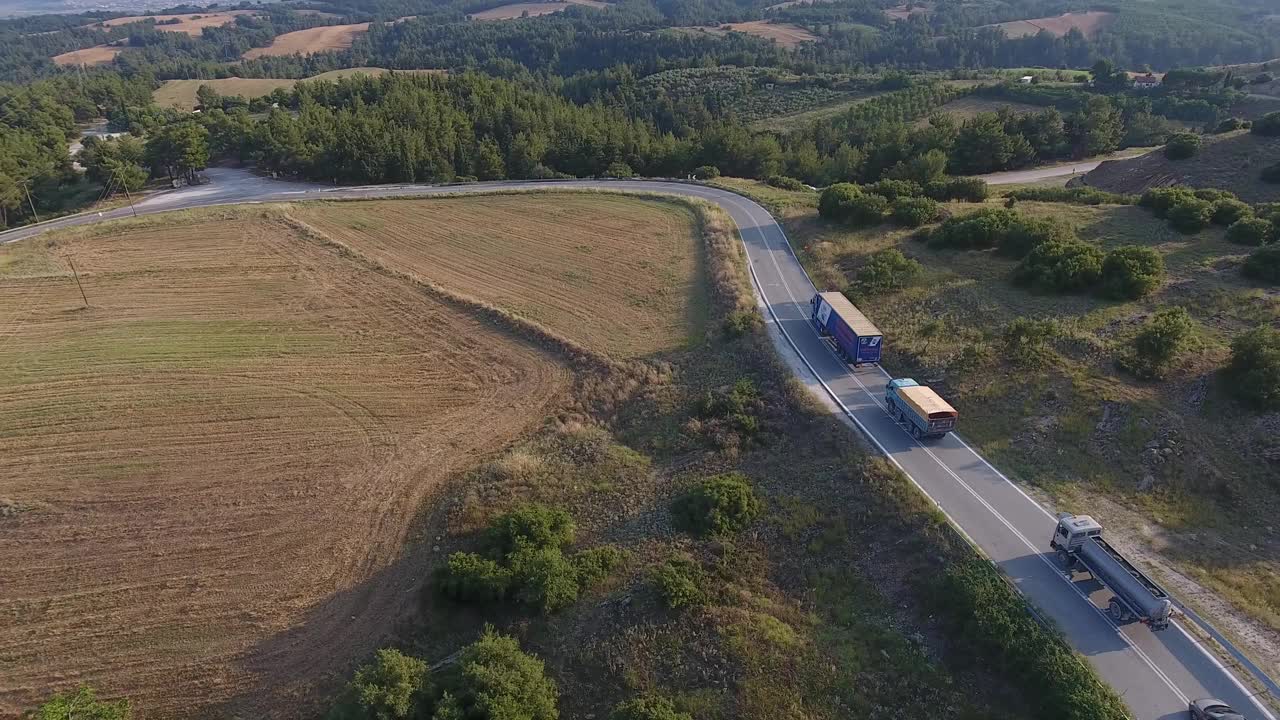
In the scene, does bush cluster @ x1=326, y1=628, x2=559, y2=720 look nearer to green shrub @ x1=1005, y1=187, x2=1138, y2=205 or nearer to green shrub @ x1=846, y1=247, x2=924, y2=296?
green shrub @ x1=846, y1=247, x2=924, y2=296

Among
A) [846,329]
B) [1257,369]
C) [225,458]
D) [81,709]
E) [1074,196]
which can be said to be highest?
[1074,196]

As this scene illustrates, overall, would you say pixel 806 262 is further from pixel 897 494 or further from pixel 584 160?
pixel 584 160

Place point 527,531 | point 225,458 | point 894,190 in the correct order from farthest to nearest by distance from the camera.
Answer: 1. point 894,190
2. point 225,458
3. point 527,531

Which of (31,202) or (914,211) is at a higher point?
(31,202)

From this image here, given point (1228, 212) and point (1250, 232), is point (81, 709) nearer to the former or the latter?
point (1250, 232)

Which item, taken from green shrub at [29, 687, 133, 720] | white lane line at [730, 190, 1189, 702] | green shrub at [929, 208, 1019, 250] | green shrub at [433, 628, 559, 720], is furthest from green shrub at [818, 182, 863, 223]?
green shrub at [29, 687, 133, 720]

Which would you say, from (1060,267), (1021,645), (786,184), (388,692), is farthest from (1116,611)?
(786,184)

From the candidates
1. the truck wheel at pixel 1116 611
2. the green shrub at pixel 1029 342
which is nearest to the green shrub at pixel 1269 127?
the green shrub at pixel 1029 342
